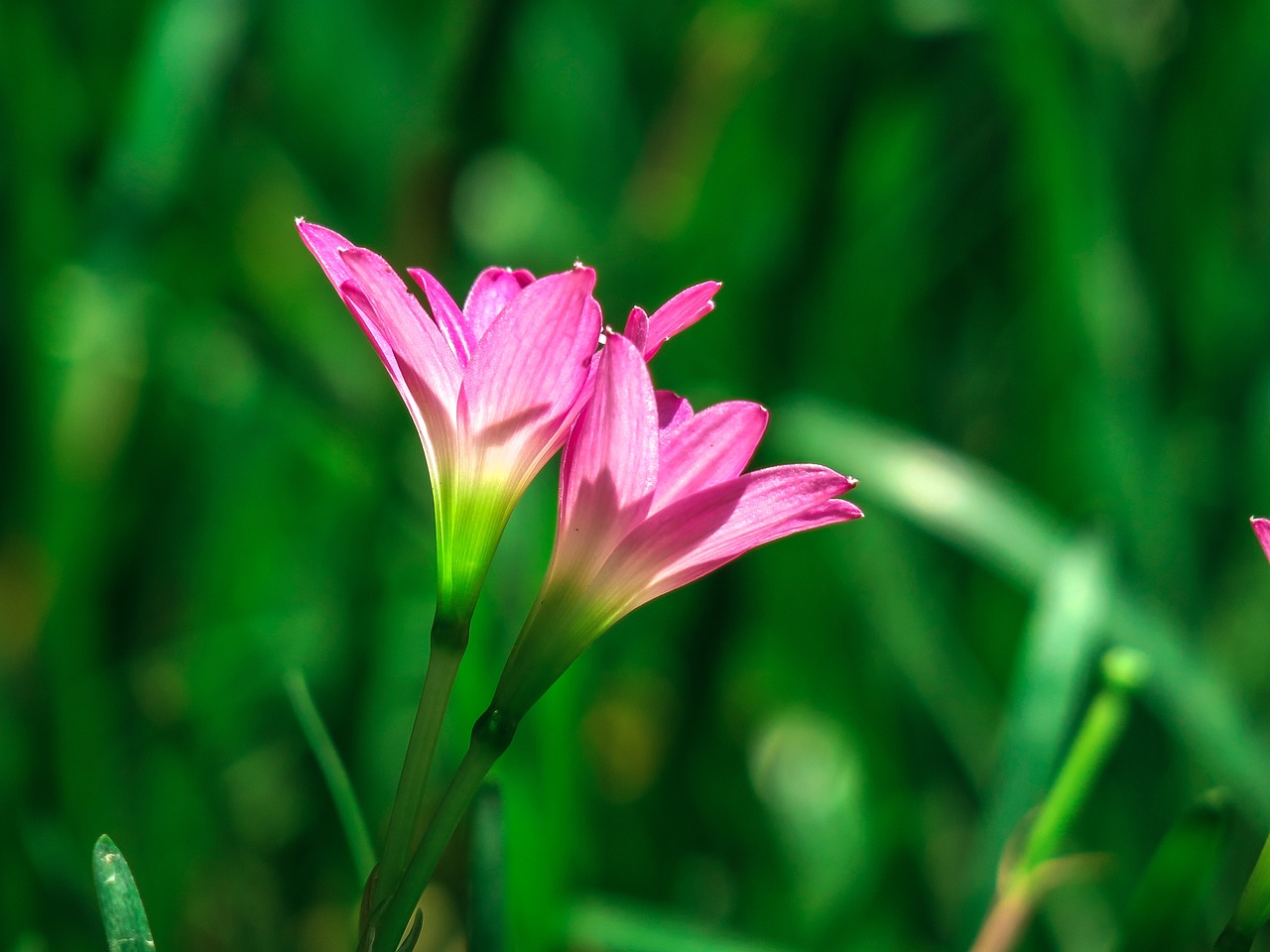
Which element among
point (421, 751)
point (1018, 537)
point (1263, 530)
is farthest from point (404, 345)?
point (1018, 537)

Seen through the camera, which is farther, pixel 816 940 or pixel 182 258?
pixel 182 258

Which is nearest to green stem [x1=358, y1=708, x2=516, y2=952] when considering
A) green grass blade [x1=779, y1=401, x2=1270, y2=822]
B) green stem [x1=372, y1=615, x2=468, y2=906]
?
green stem [x1=372, y1=615, x2=468, y2=906]

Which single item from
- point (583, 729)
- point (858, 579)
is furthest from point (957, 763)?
point (583, 729)

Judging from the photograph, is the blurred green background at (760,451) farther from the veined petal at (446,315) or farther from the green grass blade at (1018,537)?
the veined petal at (446,315)

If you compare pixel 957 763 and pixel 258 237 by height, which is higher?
pixel 258 237

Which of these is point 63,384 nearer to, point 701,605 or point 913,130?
point 701,605

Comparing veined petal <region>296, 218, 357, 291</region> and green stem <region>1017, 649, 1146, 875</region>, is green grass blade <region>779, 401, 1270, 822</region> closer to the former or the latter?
green stem <region>1017, 649, 1146, 875</region>
